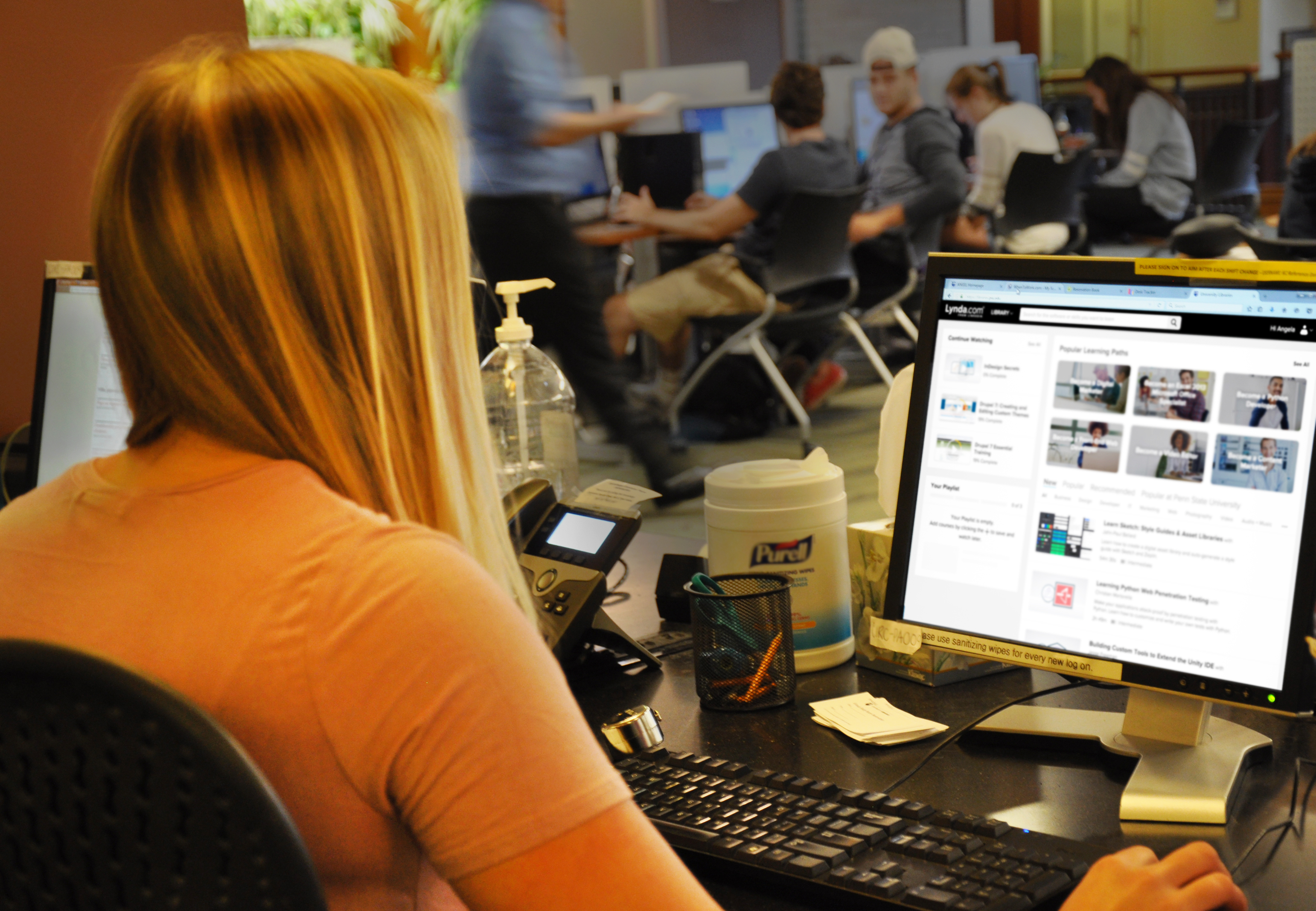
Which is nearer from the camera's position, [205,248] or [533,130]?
[205,248]

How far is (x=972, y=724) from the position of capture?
1.05m

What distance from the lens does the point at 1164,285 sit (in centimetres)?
95

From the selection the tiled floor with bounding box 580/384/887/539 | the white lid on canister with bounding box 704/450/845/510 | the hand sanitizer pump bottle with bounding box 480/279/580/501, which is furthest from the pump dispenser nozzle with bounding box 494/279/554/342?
the tiled floor with bounding box 580/384/887/539

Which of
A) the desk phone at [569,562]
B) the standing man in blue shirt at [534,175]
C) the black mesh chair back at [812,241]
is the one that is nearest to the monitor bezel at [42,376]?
the desk phone at [569,562]

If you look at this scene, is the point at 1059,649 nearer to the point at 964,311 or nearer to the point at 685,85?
the point at 964,311

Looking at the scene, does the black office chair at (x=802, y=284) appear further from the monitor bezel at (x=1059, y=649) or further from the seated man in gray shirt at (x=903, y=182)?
the monitor bezel at (x=1059, y=649)

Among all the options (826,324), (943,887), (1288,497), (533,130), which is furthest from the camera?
(826,324)

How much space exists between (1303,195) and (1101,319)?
3.51 m

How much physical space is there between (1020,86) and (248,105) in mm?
7239

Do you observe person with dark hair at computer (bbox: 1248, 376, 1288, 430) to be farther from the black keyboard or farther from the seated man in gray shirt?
the seated man in gray shirt

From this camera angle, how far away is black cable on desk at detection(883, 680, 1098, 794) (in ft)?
3.26

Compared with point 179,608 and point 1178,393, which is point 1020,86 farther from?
point 179,608

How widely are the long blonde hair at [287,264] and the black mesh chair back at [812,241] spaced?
3874 mm

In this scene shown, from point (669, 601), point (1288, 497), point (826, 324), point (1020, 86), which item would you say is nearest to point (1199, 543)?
point (1288, 497)
